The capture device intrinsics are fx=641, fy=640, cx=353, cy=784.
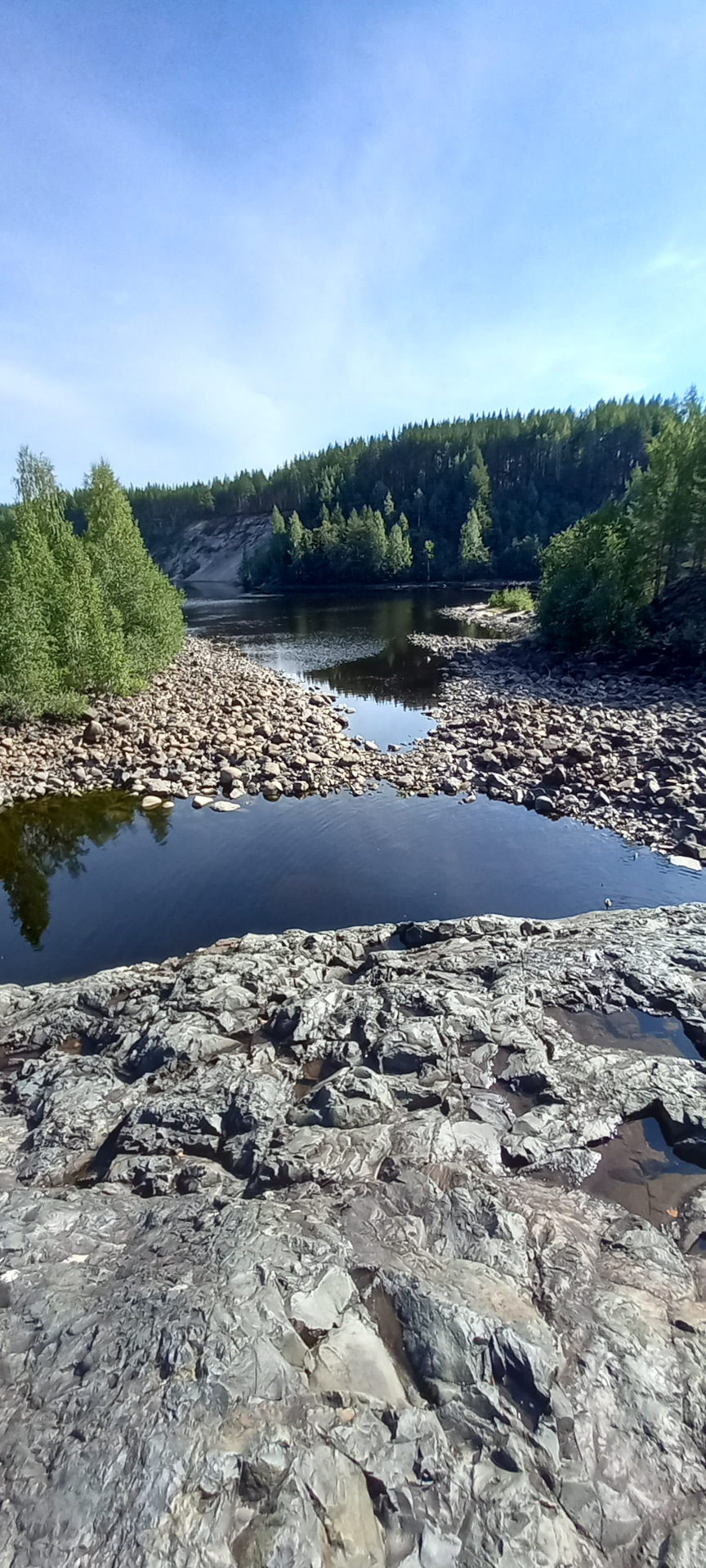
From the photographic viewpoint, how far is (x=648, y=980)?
9188 mm

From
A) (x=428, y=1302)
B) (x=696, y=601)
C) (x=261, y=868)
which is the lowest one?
(x=261, y=868)

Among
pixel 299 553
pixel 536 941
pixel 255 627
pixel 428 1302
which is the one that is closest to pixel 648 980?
pixel 536 941

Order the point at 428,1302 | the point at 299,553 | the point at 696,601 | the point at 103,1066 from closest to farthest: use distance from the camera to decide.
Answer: the point at 428,1302 < the point at 103,1066 < the point at 696,601 < the point at 299,553

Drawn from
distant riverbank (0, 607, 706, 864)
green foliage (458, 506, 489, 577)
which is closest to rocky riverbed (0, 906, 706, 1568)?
distant riverbank (0, 607, 706, 864)

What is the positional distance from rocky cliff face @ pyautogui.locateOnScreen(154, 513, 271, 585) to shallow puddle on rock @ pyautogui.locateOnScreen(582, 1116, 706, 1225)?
147 m

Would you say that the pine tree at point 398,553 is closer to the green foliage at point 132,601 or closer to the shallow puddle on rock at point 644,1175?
the green foliage at point 132,601

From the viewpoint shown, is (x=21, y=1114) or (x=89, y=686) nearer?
(x=21, y=1114)

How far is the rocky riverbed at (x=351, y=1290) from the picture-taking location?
3.59 meters

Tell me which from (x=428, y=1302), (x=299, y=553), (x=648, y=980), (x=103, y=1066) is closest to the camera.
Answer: (x=428, y=1302)

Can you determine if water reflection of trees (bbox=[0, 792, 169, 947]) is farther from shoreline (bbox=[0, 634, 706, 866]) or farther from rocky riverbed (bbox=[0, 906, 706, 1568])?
rocky riverbed (bbox=[0, 906, 706, 1568])

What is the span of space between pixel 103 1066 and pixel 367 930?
205 inches

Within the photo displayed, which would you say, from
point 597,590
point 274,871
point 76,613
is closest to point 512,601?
point 597,590

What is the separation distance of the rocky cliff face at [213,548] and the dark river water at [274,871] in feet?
438

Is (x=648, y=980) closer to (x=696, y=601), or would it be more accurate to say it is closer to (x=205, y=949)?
(x=205, y=949)
